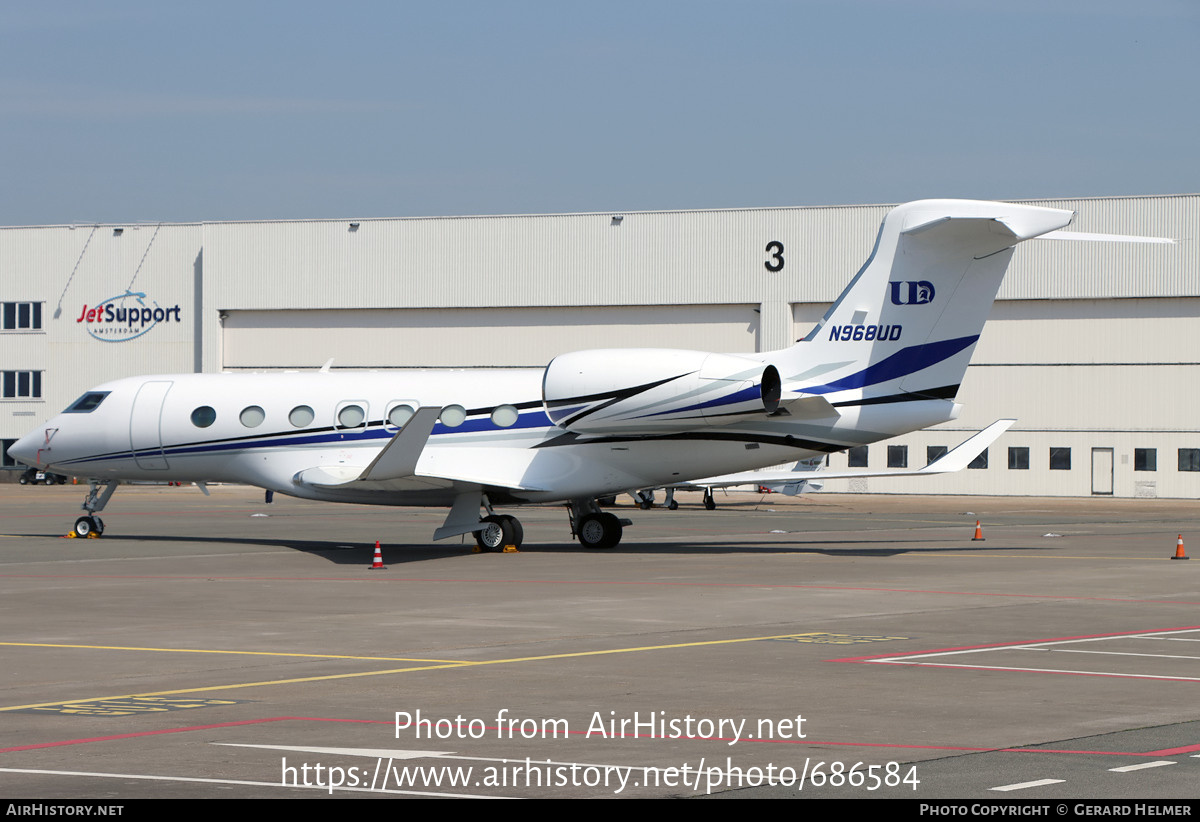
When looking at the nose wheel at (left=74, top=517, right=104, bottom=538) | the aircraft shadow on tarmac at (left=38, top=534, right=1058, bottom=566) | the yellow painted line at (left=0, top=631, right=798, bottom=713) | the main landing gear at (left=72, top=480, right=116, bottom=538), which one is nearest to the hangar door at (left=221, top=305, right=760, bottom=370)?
the aircraft shadow on tarmac at (left=38, top=534, right=1058, bottom=566)

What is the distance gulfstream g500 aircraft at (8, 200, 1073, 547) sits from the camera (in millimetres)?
26359

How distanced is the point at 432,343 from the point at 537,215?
7.97 metres

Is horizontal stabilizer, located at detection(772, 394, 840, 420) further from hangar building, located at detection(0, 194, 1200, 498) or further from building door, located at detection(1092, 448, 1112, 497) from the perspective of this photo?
building door, located at detection(1092, 448, 1112, 497)

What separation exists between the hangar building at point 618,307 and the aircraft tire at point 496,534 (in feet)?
129

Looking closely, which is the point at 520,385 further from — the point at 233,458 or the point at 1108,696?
the point at 1108,696

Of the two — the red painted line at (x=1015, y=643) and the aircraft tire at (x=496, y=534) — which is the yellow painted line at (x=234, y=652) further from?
the aircraft tire at (x=496, y=534)

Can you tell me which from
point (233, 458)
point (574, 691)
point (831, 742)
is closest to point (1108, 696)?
point (831, 742)

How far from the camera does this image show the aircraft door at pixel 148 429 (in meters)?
30.6

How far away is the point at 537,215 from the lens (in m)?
71.1

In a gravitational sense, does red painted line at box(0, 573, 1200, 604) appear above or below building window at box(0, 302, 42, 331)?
below

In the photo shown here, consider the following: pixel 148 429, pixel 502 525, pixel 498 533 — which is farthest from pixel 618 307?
pixel 498 533

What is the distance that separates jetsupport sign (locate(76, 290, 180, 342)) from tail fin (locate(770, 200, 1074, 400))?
55649mm
